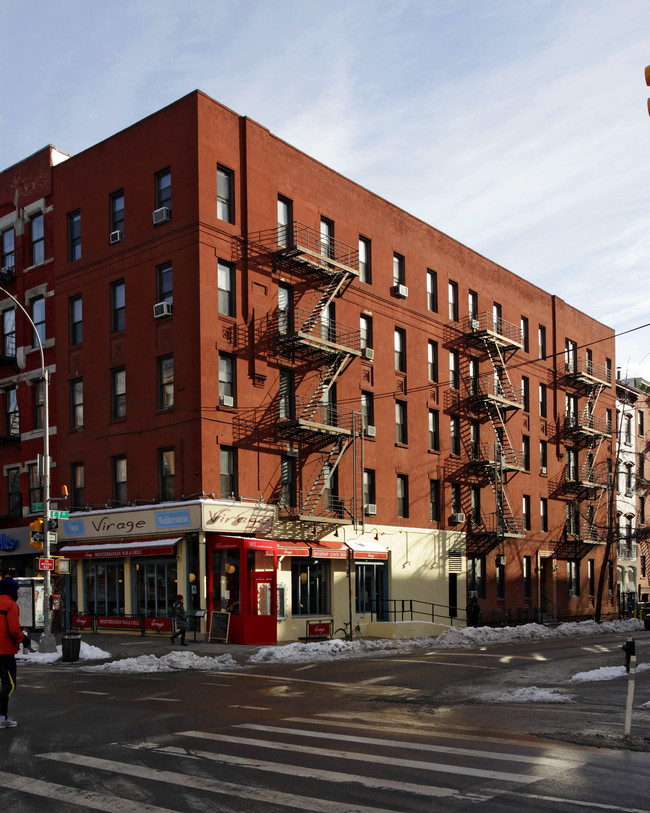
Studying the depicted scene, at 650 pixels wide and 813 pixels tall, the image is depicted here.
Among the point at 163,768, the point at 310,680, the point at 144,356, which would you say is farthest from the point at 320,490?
the point at 163,768

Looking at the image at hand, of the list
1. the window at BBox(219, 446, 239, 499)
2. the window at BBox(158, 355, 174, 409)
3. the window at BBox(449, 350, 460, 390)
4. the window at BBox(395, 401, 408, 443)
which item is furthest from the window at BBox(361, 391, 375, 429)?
the window at BBox(158, 355, 174, 409)

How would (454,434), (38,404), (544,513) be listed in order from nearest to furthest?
(38,404), (454,434), (544,513)

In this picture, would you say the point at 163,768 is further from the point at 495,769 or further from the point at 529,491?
the point at 529,491

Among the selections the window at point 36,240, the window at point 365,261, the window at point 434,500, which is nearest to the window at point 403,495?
Result: the window at point 434,500

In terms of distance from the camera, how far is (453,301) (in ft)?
149

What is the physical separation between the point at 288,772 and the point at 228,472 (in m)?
23.3

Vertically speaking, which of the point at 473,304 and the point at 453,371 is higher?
the point at 473,304

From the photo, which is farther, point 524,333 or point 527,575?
point 524,333

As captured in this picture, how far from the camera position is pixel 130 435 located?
3350 centimetres

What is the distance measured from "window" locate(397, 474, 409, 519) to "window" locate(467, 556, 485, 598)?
6212mm

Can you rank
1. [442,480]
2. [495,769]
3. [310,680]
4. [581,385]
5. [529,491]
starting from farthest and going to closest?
[581,385] < [529,491] < [442,480] < [310,680] < [495,769]

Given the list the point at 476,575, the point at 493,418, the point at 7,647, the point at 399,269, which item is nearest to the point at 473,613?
the point at 476,575

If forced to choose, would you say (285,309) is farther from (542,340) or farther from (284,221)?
(542,340)

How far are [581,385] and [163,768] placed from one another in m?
50.8
